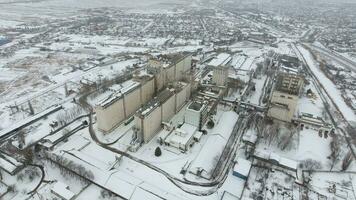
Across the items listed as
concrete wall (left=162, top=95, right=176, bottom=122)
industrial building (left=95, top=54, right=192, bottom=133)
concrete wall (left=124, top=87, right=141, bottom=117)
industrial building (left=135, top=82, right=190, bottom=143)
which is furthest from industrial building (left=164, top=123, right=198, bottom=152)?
concrete wall (left=124, top=87, right=141, bottom=117)

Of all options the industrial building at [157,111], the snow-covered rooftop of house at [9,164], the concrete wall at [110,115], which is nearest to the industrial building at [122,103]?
the concrete wall at [110,115]

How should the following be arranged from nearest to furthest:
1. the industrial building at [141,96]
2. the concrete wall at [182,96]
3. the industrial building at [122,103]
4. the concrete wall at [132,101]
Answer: the industrial building at [122,103] → the industrial building at [141,96] → the concrete wall at [132,101] → the concrete wall at [182,96]

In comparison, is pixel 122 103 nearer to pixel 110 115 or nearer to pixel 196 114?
pixel 110 115

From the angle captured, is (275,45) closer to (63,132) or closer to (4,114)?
(63,132)

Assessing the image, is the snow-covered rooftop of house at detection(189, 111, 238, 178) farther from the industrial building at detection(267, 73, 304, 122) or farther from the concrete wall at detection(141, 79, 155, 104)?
the concrete wall at detection(141, 79, 155, 104)

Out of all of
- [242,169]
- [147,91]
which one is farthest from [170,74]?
[242,169]

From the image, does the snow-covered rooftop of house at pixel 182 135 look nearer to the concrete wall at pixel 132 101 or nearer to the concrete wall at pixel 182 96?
the concrete wall at pixel 182 96

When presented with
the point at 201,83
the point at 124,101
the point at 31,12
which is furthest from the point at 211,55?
the point at 31,12
